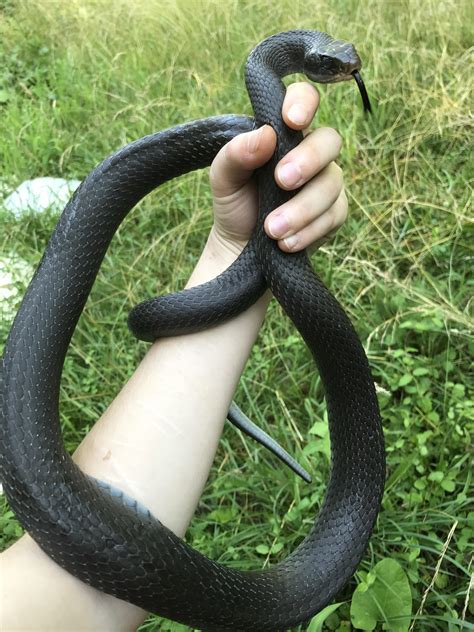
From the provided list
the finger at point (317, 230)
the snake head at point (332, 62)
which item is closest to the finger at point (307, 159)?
the finger at point (317, 230)

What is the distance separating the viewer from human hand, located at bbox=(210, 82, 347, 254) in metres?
1.55

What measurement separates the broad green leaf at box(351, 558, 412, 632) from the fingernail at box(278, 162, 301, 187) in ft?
3.44

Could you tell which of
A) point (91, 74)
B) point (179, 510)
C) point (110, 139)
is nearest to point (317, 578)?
point (179, 510)

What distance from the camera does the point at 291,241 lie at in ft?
5.41

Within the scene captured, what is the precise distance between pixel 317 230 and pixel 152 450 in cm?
72

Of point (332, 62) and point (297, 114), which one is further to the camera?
point (332, 62)

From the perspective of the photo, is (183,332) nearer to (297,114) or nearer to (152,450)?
(152,450)

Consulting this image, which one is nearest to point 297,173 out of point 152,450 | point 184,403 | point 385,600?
point 184,403

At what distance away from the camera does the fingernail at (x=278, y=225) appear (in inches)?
63.2

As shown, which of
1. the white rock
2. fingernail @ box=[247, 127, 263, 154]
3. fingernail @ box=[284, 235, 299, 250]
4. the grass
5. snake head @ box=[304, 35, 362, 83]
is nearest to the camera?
fingernail @ box=[247, 127, 263, 154]

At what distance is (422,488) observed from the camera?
1984 millimetres

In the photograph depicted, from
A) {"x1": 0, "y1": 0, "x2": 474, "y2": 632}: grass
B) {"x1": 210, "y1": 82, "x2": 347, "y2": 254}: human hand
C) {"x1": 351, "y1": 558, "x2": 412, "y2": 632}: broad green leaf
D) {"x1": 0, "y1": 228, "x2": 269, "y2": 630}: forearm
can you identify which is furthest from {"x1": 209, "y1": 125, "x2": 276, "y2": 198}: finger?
{"x1": 351, "y1": 558, "x2": 412, "y2": 632}: broad green leaf

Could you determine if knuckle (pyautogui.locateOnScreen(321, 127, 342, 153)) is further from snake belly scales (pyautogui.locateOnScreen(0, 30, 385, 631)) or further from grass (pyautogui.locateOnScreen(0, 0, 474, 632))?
grass (pyautogui.locateOnScreen(0, 0, 474, 632))

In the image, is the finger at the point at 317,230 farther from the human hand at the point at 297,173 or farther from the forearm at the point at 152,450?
the forearm at the point at 152,450
